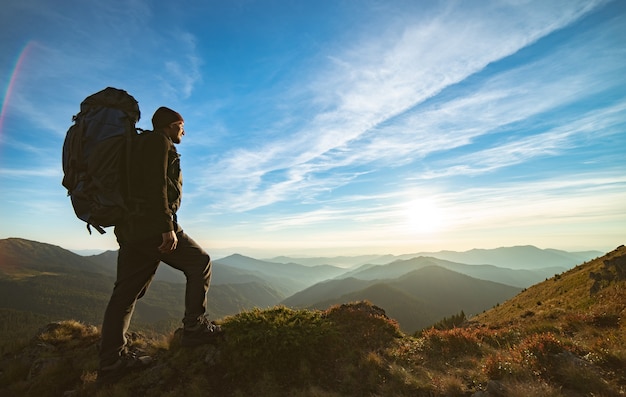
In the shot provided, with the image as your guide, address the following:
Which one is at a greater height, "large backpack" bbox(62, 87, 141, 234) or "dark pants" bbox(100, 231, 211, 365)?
"large backpack" bbox(62, 87, 141, 234)

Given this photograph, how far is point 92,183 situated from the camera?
4.53 metres

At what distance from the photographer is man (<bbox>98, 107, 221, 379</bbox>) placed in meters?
Answer: 4.69

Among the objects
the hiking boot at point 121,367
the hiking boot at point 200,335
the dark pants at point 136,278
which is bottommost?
the hiking boot at point 121,367

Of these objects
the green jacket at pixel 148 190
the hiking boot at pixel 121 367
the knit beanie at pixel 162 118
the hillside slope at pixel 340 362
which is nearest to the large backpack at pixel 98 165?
the green jacket at pixel 148 190

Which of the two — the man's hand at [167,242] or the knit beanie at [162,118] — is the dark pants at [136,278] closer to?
Result: the man's hand at [167,242]

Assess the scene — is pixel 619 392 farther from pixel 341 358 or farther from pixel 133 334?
pixel 133 334

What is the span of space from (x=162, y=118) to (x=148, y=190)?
1490 mm

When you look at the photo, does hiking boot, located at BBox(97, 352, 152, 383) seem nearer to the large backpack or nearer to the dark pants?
the dark pants

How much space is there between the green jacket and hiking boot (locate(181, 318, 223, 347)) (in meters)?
2.28

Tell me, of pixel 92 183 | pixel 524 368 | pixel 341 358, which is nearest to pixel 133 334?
pixel 92 183

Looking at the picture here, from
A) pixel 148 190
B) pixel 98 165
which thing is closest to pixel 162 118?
pixel 98 165

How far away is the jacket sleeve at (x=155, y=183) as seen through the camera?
15.3ft

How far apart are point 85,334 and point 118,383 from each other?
3533 mm

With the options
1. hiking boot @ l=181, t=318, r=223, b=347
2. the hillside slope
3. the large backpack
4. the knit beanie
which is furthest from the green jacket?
the hillside slope
